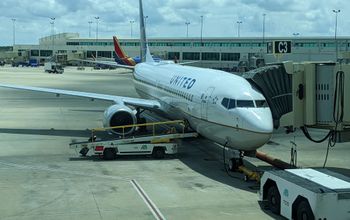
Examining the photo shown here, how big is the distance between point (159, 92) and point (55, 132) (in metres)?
6.71

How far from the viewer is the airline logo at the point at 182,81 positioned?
77.1 feet

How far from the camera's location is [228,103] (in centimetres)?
1897

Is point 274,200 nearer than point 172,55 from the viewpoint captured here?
Yes

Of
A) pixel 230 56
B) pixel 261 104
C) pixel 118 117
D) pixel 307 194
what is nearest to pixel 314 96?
pixel 261 104

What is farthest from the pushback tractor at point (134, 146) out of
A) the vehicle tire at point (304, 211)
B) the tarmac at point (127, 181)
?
the vehicle tire at point (304, 211)

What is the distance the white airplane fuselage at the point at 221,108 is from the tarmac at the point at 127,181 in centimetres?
154

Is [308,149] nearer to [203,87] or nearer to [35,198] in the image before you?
[203,87]

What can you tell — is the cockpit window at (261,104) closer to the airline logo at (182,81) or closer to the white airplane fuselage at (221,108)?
the white airplane fuselage at (221,108)

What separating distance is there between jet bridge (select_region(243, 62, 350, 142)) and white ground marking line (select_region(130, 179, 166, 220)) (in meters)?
5.79

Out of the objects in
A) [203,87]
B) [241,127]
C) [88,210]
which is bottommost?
[88,210]

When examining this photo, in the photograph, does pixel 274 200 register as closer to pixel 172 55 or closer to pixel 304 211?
pixel 304 211

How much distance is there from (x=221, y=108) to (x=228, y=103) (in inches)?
15.4

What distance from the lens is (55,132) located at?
30.5 m

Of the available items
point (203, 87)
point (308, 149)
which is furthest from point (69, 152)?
point (308, 149)
